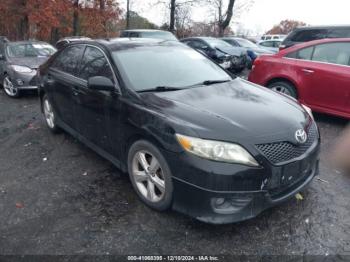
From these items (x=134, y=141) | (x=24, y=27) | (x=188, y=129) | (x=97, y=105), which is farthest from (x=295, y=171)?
(x=24, y=27)

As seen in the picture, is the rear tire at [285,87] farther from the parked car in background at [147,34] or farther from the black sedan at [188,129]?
the parked car in background at [147,34]

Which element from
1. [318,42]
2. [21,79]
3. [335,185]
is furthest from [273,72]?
[21,79]

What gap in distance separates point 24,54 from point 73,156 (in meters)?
5.59

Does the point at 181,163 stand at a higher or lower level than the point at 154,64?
lower

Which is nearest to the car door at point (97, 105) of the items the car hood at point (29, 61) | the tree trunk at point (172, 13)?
the car hood at point (29, 61)

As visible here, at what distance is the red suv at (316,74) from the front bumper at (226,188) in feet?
10.3

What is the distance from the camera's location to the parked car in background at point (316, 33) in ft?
27.1

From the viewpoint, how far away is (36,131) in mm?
5578

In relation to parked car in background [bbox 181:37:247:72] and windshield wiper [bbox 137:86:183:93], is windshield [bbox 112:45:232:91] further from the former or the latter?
parked car in background [bbox 181:37:247:72]

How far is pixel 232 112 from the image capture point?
9.57 ft

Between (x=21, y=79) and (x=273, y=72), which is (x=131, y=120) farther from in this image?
(x=21, y=79)

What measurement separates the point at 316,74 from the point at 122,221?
14.1ft

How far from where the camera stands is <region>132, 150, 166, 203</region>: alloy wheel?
9.80ft

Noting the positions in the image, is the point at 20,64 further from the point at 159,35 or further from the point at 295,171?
the point at 295,171
